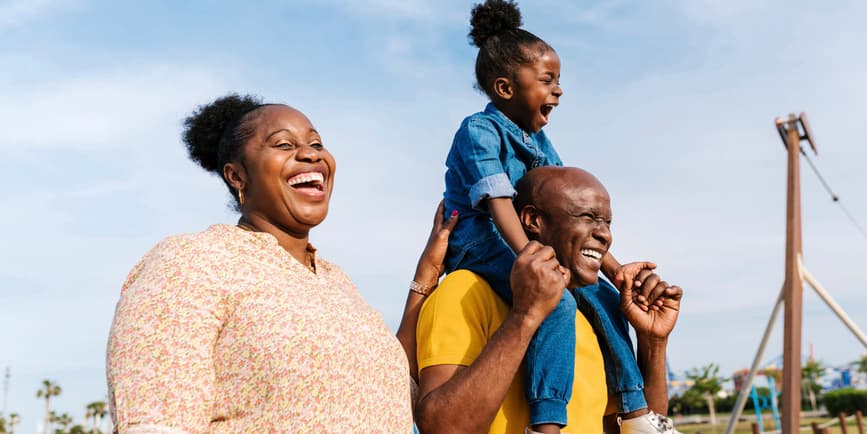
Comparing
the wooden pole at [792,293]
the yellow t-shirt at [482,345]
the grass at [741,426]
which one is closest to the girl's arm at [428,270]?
the yellow t-shirt at [482,345]

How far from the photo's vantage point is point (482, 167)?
352 centimetres

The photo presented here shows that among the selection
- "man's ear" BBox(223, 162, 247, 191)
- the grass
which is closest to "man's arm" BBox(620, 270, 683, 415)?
"man's ear" BBox(223, 162, 247, 191)

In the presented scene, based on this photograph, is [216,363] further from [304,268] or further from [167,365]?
[304,268]

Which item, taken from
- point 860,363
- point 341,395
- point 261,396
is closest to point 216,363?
point 261,396

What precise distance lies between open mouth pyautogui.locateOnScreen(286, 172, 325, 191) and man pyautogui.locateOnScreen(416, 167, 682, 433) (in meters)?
0.77

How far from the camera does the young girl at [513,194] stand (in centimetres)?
319

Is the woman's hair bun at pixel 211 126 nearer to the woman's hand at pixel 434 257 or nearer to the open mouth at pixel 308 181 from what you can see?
the open mouth at pixel 308 181

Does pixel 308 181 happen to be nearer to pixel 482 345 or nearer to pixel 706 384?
pixel 482 345

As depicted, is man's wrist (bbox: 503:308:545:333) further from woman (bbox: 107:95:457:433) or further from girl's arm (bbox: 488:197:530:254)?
woman (bbox: 107:95:457:433)

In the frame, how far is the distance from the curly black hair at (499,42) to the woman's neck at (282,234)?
1444 mm

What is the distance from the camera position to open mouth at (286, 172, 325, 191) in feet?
9.05

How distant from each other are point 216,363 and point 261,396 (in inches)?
6.2

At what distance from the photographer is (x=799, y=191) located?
19938 millimetres

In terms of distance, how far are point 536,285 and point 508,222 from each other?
0.41 metres
